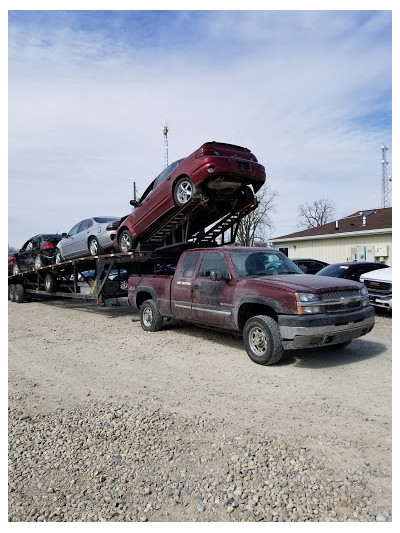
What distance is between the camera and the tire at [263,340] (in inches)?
225

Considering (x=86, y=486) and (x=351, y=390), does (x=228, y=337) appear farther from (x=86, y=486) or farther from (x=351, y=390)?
(x=86, y=486)

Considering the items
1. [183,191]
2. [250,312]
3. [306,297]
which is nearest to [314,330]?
[306,297]

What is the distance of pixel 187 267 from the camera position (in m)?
7.80

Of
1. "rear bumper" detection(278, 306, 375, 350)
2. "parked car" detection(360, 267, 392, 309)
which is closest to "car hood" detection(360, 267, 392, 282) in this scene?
"parked car" detection(360, 267, 392, 309)

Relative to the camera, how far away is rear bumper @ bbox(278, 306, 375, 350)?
5422mm

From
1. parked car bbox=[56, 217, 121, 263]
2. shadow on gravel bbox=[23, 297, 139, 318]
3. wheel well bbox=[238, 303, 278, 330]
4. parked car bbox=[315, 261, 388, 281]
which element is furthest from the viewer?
shadow on gravel bbox=[23, 297, 139, 318]

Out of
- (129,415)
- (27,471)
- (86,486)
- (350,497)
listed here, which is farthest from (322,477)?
(27,471)

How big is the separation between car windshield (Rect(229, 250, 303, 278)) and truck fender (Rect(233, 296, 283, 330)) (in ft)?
1.62

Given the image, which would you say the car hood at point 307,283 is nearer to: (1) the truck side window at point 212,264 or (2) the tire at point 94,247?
(1) the truck side window at point 212,264

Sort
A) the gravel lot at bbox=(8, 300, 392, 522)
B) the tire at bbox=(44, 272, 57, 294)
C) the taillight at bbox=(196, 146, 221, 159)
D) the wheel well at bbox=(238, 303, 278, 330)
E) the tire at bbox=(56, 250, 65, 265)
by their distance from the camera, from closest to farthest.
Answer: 1. the gravel lot at bbox=(8, 300, 392, 522)
2. the wheel well at bbox=(238, 303, 278, 330)
3. the taillight at bbox=(196, 146, 221, 159)
4. the tire at bbox=(56, 250, 65, 265)
5. the tire at bbox=(44, 272, 57, 294)

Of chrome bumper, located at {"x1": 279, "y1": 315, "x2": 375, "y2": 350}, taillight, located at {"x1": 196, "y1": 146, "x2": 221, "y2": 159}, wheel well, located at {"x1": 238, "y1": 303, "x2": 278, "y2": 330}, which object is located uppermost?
taillight, located at {"x1": 196, "y1": 146, "x2": 221, "y2": 159}

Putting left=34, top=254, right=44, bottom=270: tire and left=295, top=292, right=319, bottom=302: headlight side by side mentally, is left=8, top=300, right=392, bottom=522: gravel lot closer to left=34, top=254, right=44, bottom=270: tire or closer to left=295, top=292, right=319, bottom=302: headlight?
left=295, top=292, right=319, bottom=302: headlight

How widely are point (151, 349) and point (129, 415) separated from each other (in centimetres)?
303

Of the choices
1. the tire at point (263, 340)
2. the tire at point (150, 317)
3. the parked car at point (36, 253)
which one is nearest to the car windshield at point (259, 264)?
the tire at point (263, 340)
